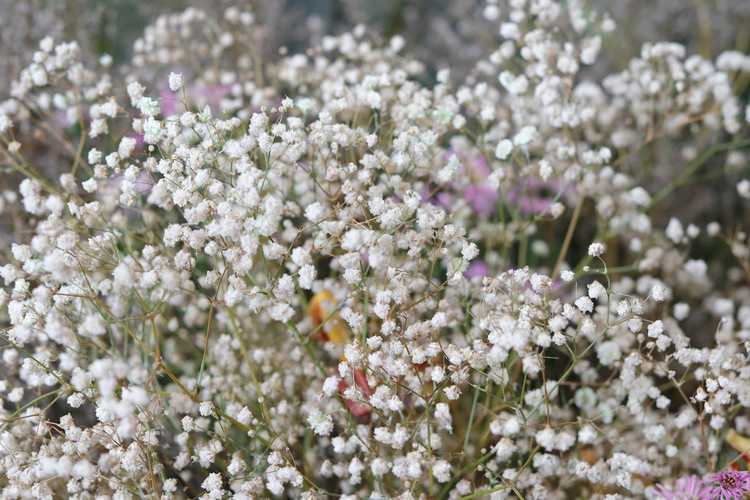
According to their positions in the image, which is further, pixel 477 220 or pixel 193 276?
pixel 477 220

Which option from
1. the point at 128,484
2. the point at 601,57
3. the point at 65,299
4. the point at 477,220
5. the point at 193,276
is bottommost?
the point at 128,484

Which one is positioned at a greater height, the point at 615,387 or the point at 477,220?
the point at 477,220

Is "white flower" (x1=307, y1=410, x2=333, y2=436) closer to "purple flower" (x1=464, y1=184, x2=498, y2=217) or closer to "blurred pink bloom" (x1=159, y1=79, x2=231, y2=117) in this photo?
"purple flower" (x1=464, y1=184, x2=498, y2=217)

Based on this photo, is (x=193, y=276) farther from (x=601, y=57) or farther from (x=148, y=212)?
(x=601, y=57)

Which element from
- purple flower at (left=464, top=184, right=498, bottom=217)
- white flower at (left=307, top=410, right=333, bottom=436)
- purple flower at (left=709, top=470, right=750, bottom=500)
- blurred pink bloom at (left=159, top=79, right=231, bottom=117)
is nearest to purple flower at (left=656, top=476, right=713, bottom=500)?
purple flower at (left=709, top=470, right=750, bottom=500)

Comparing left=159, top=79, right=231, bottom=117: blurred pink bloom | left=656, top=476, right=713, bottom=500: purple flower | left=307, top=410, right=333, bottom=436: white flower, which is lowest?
left=656, top=476, right=713, bottom=500: purple flower

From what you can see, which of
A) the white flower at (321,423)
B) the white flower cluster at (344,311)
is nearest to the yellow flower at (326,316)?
the white flower cluster at (344,311)

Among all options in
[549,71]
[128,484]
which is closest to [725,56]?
[549,71]
